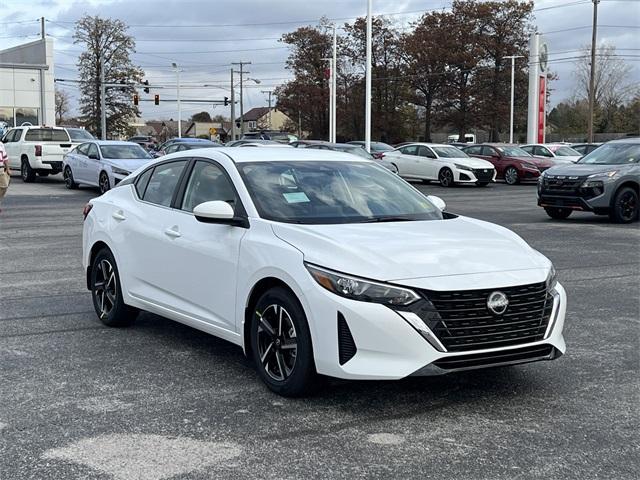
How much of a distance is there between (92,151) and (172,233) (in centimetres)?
1731

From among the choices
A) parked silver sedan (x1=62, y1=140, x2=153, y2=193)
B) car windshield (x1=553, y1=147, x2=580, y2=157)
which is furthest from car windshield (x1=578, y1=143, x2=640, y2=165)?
car windshield (x1=553, y1=147, x2=580, y2=157)

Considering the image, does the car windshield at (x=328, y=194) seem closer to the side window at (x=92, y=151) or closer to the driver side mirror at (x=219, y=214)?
the driver side mirror at (x=219, y=214)

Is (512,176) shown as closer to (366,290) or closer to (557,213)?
(557,213)

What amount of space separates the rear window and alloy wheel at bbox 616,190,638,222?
18.4 meters

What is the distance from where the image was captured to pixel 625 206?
1566 centimetres

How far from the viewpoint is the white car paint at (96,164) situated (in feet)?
68.2

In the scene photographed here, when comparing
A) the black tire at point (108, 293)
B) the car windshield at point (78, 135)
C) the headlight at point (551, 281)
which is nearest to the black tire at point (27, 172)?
the car windshield at point (78, 135)

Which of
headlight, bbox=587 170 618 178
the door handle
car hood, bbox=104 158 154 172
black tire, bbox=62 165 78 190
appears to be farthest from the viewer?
black tire, bbox=62 165 78 190

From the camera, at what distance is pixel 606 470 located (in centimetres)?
390

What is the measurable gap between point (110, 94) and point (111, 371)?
75.1m

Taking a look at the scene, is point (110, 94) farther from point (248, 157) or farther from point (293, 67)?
point (248, 157)

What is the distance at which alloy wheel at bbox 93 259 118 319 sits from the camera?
22.3 ft

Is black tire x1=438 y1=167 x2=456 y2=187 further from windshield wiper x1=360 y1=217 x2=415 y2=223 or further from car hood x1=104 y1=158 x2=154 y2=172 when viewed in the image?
windshield wiper x1=360 y1=217 x2=415 y2=223

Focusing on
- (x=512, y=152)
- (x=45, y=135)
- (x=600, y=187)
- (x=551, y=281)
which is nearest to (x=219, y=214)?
(x=551, y=281)
